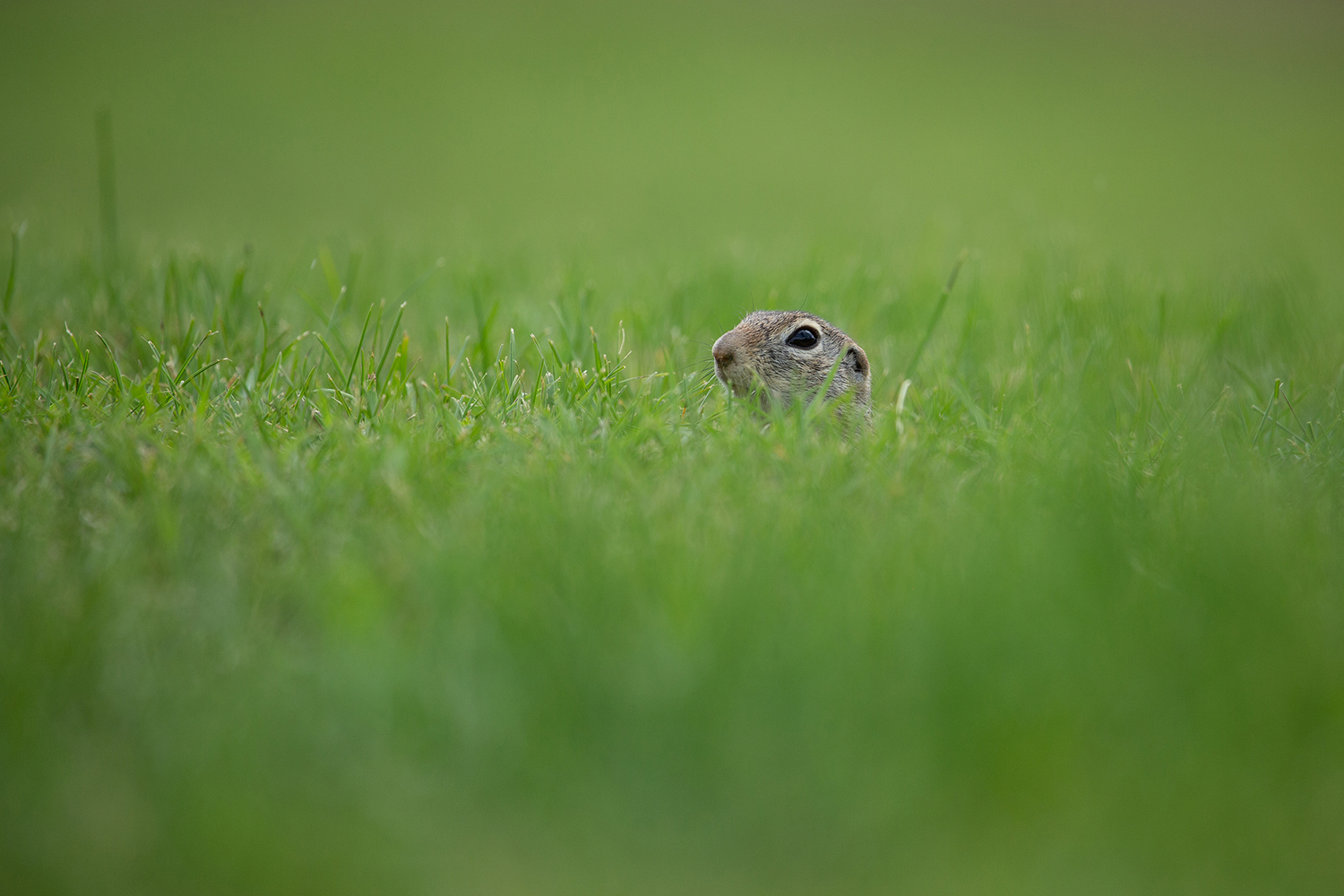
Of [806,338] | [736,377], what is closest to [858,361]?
[806,338]

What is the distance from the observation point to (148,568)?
189cm

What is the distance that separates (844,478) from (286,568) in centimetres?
129

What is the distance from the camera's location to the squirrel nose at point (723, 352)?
324 cm

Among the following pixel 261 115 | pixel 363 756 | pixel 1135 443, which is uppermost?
pixel 261 115

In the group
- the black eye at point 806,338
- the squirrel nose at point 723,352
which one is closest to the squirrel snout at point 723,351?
the squirrel nose at point 723,352

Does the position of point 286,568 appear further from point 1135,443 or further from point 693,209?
point 693,209

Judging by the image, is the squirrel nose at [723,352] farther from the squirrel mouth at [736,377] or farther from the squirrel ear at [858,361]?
the squirrel ear at [858,361]

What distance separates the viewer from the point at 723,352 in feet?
10.6

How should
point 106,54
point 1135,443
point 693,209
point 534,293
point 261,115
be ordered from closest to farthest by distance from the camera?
1. point 1135,443
2. point 534,293
3. point 693,209
4. point 261,115
5. point 106,54

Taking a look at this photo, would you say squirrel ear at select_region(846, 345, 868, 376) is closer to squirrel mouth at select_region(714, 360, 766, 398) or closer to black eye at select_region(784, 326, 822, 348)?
black eye at select_region(784, 326, 822, 348)

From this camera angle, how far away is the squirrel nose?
3240 millimetres

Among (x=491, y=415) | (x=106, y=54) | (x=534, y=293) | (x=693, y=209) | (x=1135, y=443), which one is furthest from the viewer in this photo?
(x=106, y=54)

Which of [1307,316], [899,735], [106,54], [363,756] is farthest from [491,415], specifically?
[106,54]

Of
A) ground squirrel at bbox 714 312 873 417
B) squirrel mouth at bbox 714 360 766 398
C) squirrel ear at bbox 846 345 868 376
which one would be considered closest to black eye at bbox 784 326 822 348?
ground squirrel at bbox 714 312 873 417
